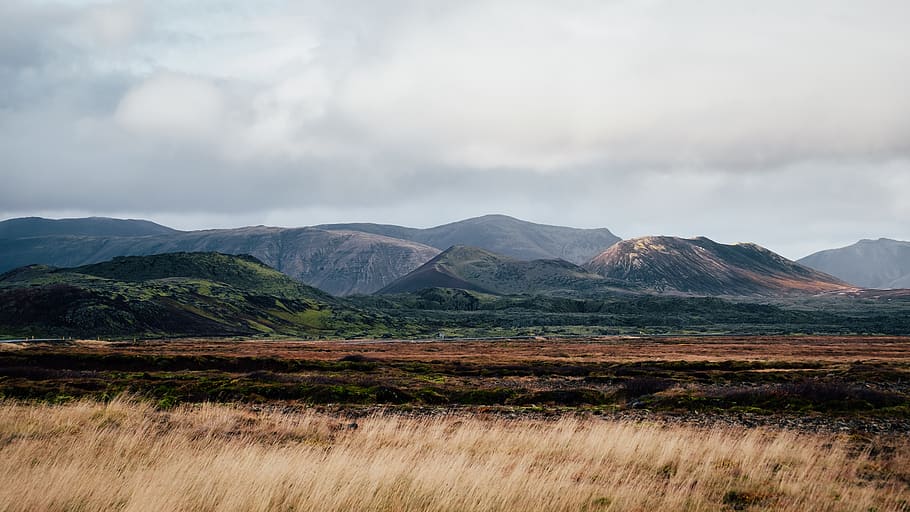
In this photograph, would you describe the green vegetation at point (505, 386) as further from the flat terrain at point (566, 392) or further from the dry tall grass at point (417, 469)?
the dry tall grass at point (417, 469)

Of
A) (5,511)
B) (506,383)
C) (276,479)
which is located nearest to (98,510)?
(5,511)

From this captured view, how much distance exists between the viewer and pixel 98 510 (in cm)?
909

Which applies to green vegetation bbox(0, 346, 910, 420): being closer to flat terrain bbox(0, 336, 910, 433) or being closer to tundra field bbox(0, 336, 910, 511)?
flat terrain bbox(0, 336, 910, 433)

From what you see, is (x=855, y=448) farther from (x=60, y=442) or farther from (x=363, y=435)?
(x=60, y=442)

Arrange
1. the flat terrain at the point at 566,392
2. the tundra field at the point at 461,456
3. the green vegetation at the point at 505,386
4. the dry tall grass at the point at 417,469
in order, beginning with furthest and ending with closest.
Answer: the green vegetation at the point at 505,386, the flat terrain at the point at 566,392, the tundra field at the point at 461,456, the dry tall grass at the point at 417,469

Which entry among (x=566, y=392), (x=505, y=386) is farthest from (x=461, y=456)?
(x=505, y=386)

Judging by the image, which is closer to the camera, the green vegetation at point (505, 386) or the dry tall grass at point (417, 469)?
the dry tall grass at point (417, 469)

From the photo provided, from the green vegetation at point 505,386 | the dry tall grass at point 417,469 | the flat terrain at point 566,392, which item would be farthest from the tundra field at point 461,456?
the green vegetation at point 505,386

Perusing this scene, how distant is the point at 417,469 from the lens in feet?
36.9

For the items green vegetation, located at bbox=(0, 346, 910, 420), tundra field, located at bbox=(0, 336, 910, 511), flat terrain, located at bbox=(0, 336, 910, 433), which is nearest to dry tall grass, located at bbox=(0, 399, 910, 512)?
tundra field, located at bbox=(0, 336, 910, 511)

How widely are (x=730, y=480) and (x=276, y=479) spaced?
30.0 ft

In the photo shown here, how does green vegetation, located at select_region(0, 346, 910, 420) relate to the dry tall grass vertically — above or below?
below

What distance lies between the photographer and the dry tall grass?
31.7 ft

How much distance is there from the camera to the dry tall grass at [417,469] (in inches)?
380
